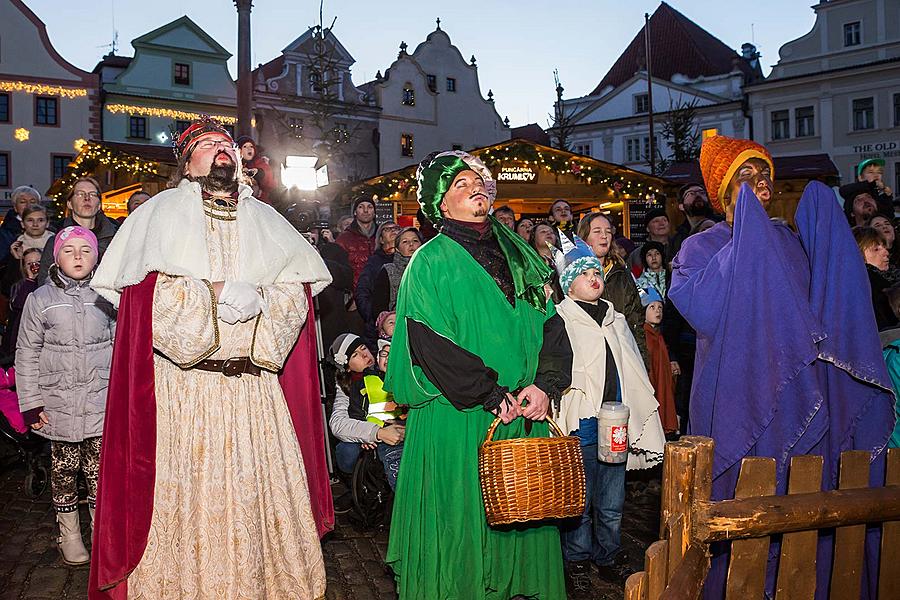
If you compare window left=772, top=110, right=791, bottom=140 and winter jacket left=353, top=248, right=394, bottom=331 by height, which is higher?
window left=772, top=110, right=791, bottom=140

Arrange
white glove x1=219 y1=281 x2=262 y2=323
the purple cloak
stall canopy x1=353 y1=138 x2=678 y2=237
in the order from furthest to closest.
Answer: stall canopy x1=353 y1=138 x2=678 y2=237 → white glove x1=219 y1=281 x2=262 y2=323 → the purple cloak

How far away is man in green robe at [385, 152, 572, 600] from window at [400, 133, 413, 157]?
32.5 metres

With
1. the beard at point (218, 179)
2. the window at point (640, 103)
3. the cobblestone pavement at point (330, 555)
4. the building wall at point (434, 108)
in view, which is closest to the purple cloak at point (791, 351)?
the cobblestone pavement at point (330, 555)

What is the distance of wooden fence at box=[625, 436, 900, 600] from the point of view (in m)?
2.32

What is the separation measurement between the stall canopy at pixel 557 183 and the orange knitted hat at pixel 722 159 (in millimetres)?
11661

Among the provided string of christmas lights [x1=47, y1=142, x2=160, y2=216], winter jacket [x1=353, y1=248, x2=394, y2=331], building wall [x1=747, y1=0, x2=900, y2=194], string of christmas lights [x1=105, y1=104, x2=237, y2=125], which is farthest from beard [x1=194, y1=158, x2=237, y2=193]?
building wall [x1=747, y1=0, x2=900, y2=194]

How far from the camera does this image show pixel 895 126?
3130 centimetres

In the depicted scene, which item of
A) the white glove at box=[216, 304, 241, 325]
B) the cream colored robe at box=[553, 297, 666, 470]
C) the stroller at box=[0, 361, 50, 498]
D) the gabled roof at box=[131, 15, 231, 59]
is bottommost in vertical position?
the stroller at box=[0, 361, 50, 498]

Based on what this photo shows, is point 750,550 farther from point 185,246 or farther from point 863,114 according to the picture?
point 863,114

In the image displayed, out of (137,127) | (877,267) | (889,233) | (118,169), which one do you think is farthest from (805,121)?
(877,267)

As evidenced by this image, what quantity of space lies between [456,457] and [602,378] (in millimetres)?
1446

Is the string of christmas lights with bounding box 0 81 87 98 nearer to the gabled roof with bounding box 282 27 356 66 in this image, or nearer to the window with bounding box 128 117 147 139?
the window with bounding box 128 117 147 139

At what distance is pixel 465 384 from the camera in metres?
3.22

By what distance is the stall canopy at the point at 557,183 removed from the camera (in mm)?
16469
